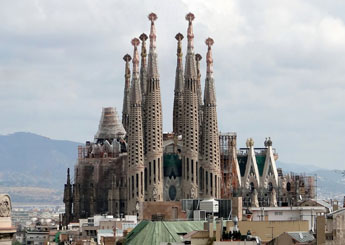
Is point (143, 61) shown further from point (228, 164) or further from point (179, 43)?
point (228, 164)

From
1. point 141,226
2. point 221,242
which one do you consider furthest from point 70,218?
point 221,242

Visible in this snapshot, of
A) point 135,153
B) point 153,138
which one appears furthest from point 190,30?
point 135,153

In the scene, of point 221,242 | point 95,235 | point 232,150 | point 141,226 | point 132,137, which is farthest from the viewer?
point 232,150

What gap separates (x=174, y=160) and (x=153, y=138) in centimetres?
491

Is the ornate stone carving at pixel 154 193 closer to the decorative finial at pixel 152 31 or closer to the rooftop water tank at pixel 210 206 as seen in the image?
the decorative finial at pixel 152 31

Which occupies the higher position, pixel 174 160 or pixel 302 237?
pixel 174 160

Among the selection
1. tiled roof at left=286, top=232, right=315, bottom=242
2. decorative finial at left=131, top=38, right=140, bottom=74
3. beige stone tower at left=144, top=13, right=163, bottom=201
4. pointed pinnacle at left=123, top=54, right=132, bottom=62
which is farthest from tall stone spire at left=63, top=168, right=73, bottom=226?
tiled roof at left=286, top=232, right=315, bottom=242

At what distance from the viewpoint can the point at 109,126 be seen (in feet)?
627

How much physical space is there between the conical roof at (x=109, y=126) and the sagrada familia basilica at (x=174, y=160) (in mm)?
211

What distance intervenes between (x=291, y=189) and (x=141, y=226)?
11055 cm

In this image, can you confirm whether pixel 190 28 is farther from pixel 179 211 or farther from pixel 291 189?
pixel 179 211

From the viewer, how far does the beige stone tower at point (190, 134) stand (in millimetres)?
171250

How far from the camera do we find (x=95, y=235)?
137m

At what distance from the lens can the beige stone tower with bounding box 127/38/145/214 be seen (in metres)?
169
